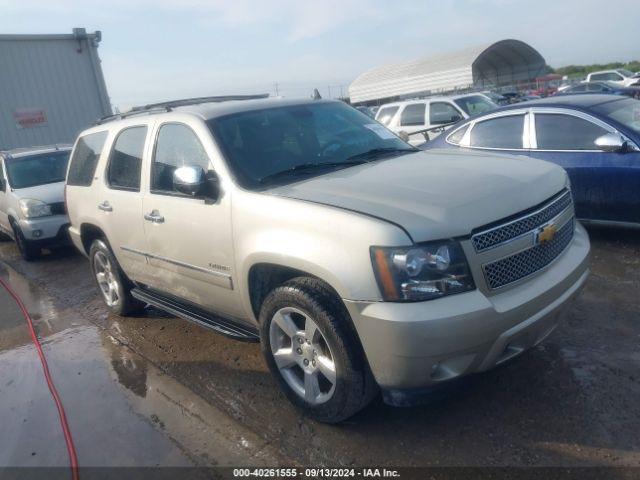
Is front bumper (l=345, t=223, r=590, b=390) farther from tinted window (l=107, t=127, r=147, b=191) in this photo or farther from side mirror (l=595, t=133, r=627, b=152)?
side mirror (l=595, t=133, r=627, b=152)

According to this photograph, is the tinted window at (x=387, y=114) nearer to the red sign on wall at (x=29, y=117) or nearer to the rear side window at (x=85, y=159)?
the red sign on wall at (x=29, y=117)

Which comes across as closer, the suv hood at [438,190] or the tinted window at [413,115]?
the suv hood at [438,190]

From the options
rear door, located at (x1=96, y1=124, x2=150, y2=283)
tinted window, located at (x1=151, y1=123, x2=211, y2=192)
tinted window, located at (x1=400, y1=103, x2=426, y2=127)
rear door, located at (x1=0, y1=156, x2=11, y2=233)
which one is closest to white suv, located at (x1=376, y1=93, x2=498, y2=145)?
tinted window, located at (x1=400, y1=103, x2=426, y2=127)

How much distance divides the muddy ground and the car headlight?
2.01 feet

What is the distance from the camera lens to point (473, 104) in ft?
44.0

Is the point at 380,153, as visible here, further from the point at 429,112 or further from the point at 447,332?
the point at 429,112

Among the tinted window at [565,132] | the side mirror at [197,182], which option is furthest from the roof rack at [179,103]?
the tinted window at [565,132]

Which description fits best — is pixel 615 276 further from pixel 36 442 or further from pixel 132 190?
pixel 36 442

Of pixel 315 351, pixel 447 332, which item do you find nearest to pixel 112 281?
pixel 315 351

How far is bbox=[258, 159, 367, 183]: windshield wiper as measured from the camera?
345 centimetres

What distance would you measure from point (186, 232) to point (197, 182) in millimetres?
502

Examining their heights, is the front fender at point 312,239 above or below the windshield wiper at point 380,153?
below

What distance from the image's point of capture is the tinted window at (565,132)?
559 cm

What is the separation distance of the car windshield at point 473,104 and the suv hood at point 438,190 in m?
9.94
